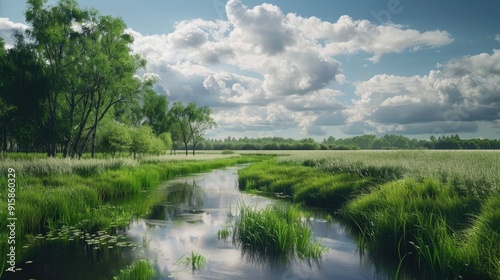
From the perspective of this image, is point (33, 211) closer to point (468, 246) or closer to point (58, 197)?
point (58, 197)

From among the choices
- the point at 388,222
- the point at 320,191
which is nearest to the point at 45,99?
the point at 320,191

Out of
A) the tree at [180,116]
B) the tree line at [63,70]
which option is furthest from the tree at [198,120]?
the tree line at [63,70]

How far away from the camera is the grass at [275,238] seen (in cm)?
969

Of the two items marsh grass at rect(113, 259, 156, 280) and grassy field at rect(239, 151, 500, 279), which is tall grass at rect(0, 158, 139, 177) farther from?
grassy field at rect(239, 151, 500, 279)

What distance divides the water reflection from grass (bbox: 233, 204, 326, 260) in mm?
319

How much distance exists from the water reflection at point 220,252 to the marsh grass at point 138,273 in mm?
338

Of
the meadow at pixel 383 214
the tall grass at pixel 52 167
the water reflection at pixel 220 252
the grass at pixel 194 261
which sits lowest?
the water reflection at pixel 220 252

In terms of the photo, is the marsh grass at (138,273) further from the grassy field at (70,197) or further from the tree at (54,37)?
the tree at (54,37)

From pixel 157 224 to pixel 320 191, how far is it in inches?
350

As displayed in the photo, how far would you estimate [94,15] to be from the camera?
37.6 m

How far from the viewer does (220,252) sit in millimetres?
9867

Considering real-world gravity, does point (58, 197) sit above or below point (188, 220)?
above

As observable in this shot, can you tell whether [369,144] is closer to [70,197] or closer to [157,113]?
[157,113]

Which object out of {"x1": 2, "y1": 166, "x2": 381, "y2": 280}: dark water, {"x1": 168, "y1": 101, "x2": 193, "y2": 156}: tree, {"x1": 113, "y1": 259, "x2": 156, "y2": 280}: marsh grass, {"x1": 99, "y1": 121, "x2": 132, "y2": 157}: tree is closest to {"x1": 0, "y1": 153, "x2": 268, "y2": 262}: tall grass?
{"x1": 2, "y1": 166, "x2": 381, "y2": 280}: dark water
